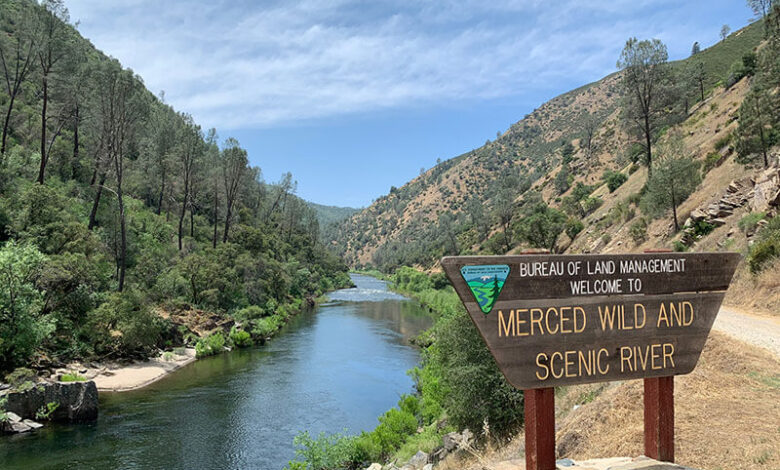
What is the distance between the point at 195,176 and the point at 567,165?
77329mm

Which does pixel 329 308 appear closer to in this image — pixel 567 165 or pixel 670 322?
pixel 567 165

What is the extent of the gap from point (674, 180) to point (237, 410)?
3265cm

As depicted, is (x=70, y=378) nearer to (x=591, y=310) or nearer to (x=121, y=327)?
(x=121, y=327)

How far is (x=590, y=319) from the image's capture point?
5801 mm

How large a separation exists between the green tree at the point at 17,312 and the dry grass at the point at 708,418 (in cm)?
2710

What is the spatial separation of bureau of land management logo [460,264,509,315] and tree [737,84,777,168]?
3298cm

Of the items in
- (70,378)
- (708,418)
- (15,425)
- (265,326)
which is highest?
(708,418)

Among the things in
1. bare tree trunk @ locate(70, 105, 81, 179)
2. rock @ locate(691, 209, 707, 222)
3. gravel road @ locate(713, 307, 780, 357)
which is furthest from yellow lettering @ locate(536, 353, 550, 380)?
bare tree trunk @ locate(70, 105, 81, 179)

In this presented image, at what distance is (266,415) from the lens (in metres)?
27.4

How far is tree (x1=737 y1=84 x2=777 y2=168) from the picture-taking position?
30.6 m

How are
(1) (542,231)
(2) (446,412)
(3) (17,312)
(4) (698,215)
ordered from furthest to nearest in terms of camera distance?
(1) (542,231) → (4) (698,215) → (3) (17,312) → (2) (446,412)

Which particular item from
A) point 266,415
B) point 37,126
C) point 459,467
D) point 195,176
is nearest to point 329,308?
point 195,176

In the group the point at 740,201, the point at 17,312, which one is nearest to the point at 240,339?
the point at 17,312

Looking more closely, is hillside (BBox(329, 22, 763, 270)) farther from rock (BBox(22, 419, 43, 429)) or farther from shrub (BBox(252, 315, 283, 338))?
rock (BBox(22, 419, 43, 429))
